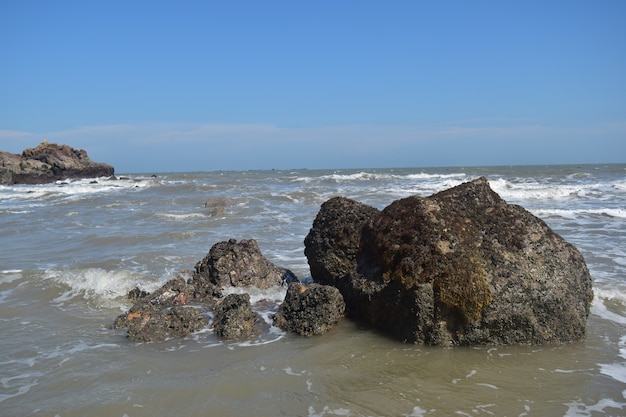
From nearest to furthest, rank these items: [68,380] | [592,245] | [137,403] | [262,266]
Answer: [137,403] → [68,380] → [262,266] → [592,245]

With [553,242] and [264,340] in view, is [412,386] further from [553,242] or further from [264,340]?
[553,242]

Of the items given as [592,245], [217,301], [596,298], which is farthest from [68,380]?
[592,245]

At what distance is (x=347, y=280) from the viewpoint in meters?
5.45

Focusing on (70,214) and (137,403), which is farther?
(70,214)

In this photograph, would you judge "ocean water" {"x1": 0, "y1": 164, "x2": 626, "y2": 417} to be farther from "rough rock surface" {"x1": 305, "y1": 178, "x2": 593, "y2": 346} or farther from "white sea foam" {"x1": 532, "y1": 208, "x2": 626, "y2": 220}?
"white sea foam" {"x1": 532, "y1": 208, "x2": 626, "y2": 220}

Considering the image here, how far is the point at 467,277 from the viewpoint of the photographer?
4434mm

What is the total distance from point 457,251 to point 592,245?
20.6ft

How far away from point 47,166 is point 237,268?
181 feet

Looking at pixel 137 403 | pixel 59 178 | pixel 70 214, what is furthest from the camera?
pixel 59 178

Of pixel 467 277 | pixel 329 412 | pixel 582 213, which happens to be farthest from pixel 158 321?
pixel 582 213

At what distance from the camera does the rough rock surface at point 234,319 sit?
4.95 meters

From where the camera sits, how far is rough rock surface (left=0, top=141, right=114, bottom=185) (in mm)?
49531

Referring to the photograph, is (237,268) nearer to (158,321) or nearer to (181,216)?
(158,321)

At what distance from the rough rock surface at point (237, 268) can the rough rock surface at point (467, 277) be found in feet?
5.81
